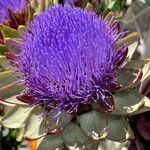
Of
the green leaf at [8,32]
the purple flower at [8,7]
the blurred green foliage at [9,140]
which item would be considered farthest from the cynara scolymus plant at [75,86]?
the blurred green foliage at [9,140]

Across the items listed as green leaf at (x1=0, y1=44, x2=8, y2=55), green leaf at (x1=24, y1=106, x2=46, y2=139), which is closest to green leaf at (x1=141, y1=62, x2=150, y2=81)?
green leaf at (x1=24, y1=106, x2=46, y2=139)

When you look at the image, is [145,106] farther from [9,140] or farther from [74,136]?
[9,140]

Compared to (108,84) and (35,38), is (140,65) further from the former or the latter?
(35,38)

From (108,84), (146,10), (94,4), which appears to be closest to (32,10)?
(94,4)

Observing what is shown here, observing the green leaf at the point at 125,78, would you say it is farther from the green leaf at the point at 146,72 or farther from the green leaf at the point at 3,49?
the green leaf at the point at 3,49

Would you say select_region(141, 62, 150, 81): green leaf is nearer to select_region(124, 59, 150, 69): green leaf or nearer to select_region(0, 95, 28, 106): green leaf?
select_region(124, 59, 150, 69): green leaf
